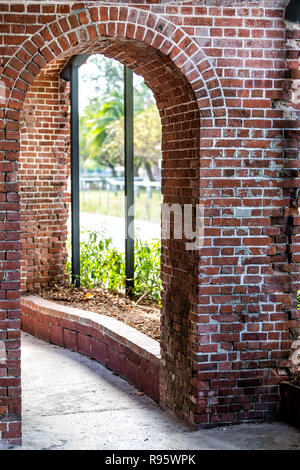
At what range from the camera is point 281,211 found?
18.2 feet

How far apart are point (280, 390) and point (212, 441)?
29.8 inches

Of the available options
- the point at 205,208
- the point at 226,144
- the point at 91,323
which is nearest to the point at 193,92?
the point at 226,144

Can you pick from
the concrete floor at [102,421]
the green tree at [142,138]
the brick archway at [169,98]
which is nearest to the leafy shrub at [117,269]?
the concrete floor at [102,421]

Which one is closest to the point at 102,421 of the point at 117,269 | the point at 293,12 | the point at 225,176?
the point at 225,176

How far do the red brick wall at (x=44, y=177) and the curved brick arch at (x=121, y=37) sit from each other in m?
4.72

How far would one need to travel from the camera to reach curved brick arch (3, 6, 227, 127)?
504 cm

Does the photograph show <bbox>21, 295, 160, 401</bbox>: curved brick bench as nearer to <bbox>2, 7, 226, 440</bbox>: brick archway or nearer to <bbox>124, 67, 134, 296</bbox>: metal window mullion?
<bbox>2, 7, 226, 440</bbox>: brick archway

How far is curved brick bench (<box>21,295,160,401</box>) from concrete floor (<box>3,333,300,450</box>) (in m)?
0.15

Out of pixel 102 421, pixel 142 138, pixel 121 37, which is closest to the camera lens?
pixel 121 37

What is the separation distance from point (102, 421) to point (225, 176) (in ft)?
7.58

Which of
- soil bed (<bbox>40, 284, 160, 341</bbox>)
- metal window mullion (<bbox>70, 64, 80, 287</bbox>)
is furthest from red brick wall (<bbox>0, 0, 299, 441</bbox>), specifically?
metal window mullion (<bbox>70, 64, 80, 287</bbox>)

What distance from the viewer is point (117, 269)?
32.7 feet

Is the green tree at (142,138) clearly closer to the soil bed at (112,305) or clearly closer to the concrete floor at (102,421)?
the soil bed at (112,305)

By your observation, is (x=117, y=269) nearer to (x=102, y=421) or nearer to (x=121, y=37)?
(x=102, y=421)
